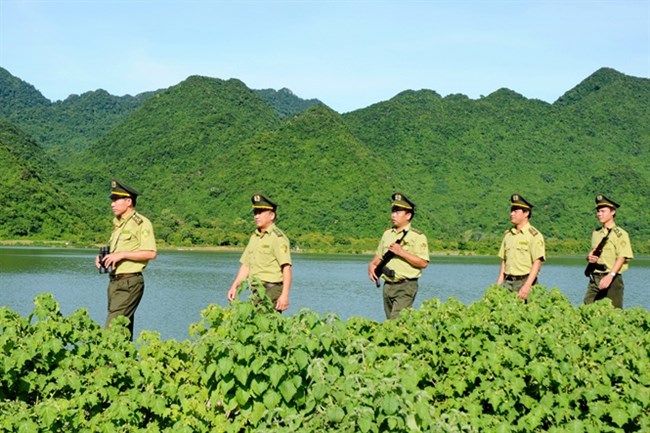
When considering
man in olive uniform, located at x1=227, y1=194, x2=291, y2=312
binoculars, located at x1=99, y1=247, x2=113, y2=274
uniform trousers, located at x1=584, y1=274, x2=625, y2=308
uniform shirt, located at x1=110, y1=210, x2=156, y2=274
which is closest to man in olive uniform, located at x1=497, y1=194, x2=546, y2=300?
uniform trousers, located at x1=584, y1=274, x2=625, y2=308

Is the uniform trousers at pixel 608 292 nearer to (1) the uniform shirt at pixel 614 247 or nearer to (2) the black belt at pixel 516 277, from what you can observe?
(1) the uniform shirt at pixel 614 247

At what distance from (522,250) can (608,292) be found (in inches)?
53.3

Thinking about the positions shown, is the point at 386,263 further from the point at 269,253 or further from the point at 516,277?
the point at 516,277

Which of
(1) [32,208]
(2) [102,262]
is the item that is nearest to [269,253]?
(2) [102,262]

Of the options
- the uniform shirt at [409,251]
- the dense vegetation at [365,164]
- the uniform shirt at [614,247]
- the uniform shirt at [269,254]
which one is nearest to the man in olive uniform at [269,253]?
the uniform shirt at [269,254]

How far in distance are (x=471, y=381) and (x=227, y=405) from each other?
6.33ft

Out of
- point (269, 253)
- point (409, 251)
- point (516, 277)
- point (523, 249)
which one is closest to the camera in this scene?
point (269, 253)

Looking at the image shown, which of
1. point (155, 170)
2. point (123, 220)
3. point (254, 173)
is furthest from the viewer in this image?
point (155, 170)

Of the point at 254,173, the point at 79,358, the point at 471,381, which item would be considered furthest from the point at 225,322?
the point at 254,173

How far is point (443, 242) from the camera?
9794cm

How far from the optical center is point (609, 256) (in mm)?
9930

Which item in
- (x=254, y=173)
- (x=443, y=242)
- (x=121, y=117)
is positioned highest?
(x=121, y=117)

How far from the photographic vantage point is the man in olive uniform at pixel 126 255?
746 centimetres

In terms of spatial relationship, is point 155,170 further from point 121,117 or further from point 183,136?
point 121,117
